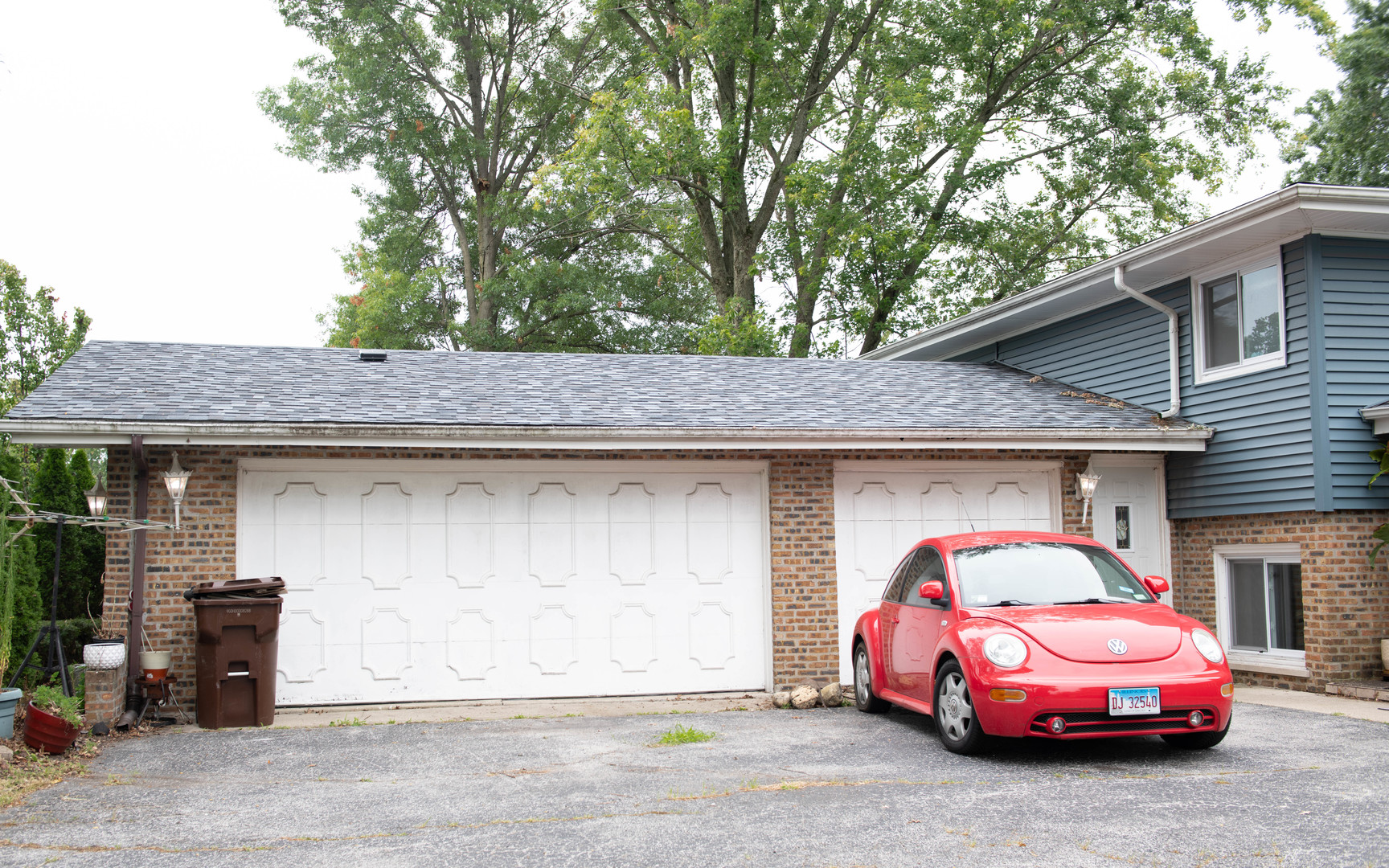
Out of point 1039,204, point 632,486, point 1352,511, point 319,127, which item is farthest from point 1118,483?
point 319,127

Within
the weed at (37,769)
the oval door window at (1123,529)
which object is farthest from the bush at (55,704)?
the oval door window at (1123,529)

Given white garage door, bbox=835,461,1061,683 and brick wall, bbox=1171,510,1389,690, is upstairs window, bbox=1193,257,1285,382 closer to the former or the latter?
brick wall, bbox=1171,510,1389,690

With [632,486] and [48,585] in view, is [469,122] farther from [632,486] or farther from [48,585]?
[632,486]

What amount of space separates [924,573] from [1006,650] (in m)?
1.50

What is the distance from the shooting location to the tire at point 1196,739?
6559mm

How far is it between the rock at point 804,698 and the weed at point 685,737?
172cm

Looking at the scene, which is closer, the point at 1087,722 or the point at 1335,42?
the point at 1087,722

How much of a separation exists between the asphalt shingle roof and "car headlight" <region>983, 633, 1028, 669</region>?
405 centimetres

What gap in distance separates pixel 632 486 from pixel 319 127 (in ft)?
64.5

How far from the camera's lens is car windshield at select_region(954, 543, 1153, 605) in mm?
7188

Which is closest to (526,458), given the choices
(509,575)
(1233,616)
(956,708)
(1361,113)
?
(509,575)

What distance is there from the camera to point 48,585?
42.6 ft

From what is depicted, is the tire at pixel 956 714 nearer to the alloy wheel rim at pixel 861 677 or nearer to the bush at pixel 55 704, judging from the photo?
the alloy wheel rim at pixel 861 677

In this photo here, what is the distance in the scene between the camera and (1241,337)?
36.1 feet
